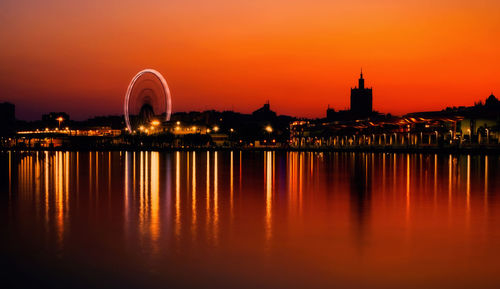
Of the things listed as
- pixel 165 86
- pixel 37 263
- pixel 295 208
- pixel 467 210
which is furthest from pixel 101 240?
pixel 165 86

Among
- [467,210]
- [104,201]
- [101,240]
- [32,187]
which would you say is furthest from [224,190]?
[101,240]

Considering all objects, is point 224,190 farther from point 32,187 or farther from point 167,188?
point 32,187

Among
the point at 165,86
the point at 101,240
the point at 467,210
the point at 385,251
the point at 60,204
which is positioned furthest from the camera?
the point at 165,86

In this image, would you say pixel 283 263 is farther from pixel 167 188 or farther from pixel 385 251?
pixel 167 188

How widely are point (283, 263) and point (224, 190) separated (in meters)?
19.0

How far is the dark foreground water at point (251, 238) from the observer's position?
13.6 m

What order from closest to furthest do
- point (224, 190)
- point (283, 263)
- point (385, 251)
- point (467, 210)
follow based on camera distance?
point (283, 263)
point (385, 251)
point (467, 210)
point (224, 190)

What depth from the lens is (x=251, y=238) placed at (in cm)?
1817

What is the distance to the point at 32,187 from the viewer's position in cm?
3503

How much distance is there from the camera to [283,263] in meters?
14.7

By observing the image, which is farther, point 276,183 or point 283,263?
point 276,183

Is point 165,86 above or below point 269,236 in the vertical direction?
above

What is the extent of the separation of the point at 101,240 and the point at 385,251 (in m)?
7.80

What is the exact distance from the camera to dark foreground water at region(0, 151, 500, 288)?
13.6 metres
